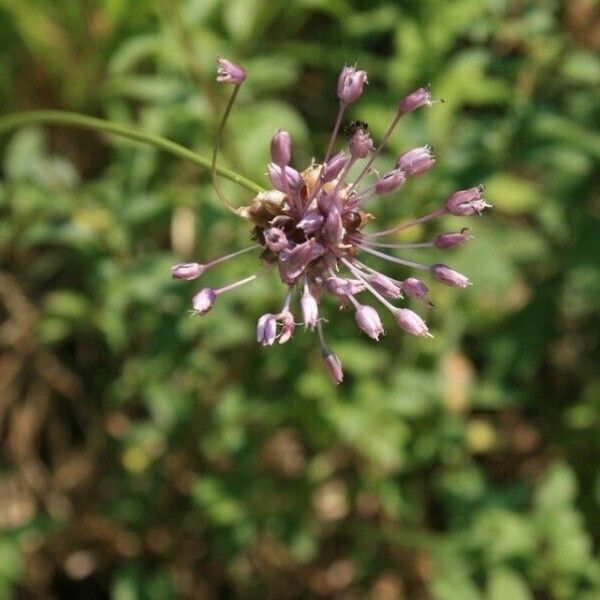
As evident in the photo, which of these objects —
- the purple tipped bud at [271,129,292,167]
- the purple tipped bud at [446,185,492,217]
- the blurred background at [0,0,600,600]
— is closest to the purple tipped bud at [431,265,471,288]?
the purple tipped bud at [446,185,492,217]

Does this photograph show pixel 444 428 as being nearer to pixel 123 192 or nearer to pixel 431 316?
pixel 431 316

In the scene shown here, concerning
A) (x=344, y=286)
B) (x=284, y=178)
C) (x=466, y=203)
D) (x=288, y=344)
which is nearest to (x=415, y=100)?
(x=466, y=203)

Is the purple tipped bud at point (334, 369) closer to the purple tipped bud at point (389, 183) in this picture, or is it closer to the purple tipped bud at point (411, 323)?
the purple tipped bud at point (411, 323)

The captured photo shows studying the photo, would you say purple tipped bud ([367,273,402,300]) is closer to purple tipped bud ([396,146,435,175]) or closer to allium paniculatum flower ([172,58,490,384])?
allium paniculatum flower ([172,58,490,384])

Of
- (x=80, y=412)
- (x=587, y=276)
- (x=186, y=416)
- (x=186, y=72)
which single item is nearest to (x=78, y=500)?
(x=80, y=412)

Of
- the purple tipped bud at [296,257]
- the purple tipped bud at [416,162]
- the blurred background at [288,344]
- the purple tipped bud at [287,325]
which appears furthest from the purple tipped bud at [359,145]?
the blurred background at [288,344]

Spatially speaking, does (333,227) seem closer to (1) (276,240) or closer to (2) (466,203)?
(1) (276,240)

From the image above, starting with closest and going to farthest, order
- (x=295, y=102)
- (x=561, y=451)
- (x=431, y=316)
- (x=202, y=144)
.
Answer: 1. (x=202, y=144)
2. (x=431, y=316)
3. (x=561, y=451)
4. (x=295, y=102)
